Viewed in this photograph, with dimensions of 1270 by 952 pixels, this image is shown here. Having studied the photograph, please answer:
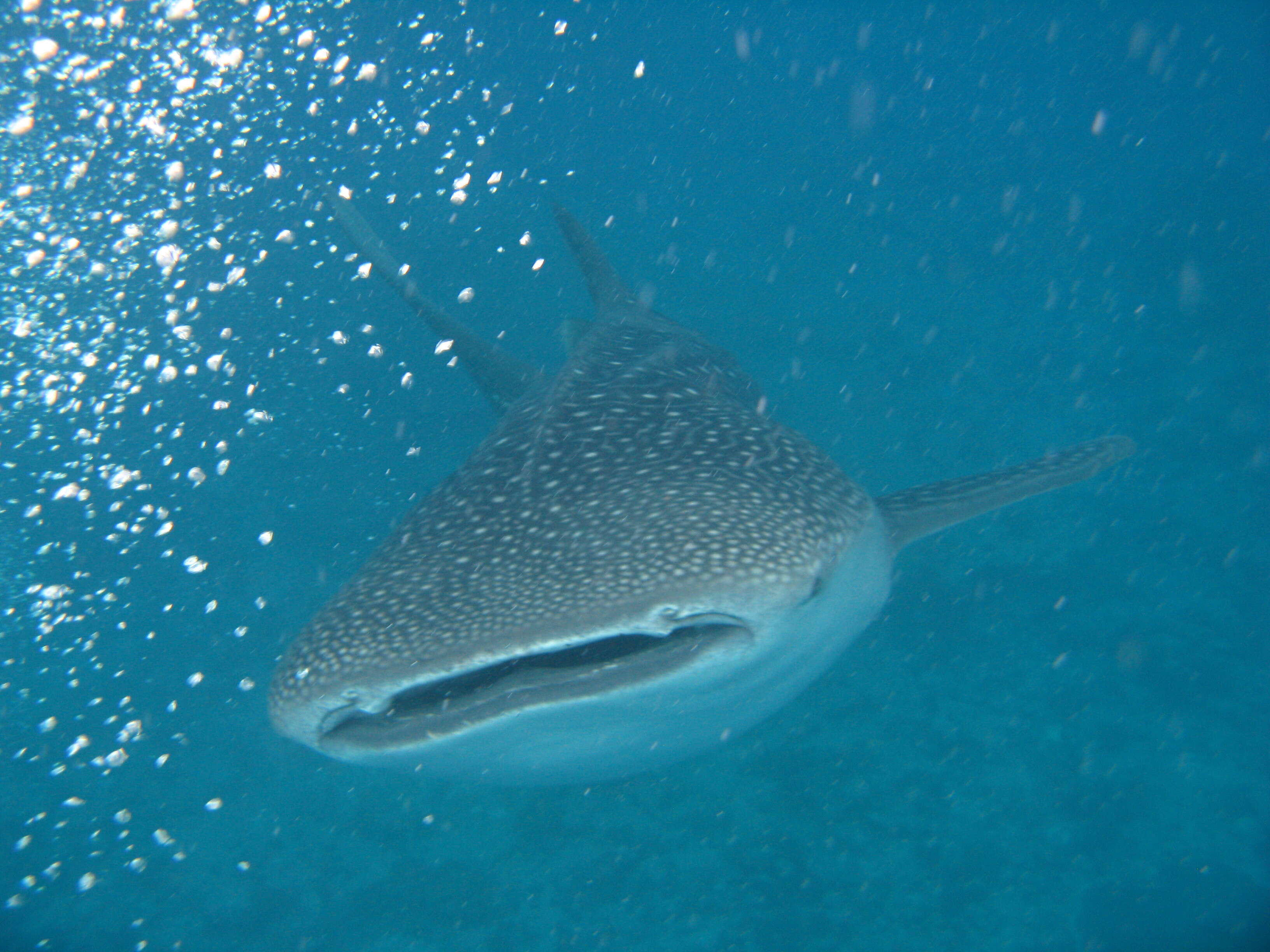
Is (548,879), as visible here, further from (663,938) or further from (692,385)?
(692,385)

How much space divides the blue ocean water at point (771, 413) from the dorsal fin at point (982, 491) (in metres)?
2.92

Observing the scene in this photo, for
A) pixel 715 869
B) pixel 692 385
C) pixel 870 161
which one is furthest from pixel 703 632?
pixel 870 161

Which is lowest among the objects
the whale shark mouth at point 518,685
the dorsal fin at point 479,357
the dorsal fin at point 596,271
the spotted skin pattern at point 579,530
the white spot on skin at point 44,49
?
the whale shark mouth at point 518,685

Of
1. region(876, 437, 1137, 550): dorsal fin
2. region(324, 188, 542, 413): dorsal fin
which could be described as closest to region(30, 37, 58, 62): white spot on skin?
region(324, 188, 542, 413): dorsal fin

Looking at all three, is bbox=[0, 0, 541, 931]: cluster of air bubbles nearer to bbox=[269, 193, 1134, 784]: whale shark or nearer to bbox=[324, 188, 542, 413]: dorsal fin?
bbox=[324, 188, 542, 413]: dorsal fin

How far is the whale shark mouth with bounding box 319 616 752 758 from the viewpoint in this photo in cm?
247

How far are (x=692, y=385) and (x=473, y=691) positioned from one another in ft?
9.10

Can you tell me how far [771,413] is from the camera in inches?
397

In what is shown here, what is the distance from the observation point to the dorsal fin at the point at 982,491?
4.53m

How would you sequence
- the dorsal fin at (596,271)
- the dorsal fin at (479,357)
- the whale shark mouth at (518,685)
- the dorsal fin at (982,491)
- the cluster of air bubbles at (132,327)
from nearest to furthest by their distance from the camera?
the whale shark mouth at (518,685) < the dorsal fin at (982,491) < the dorsal fin at (479,357) < the dorsal fin at (596,271) < the cluster of air bubbles at (132,327)

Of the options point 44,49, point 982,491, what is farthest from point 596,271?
point 44,49

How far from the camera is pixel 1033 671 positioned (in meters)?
7.08

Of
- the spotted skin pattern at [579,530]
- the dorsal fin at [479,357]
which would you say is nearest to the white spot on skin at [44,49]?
the dorsal fin at [479,357]

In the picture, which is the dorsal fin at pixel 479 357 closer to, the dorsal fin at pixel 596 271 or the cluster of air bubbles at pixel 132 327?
the dorsal fin at pixel 596 271
